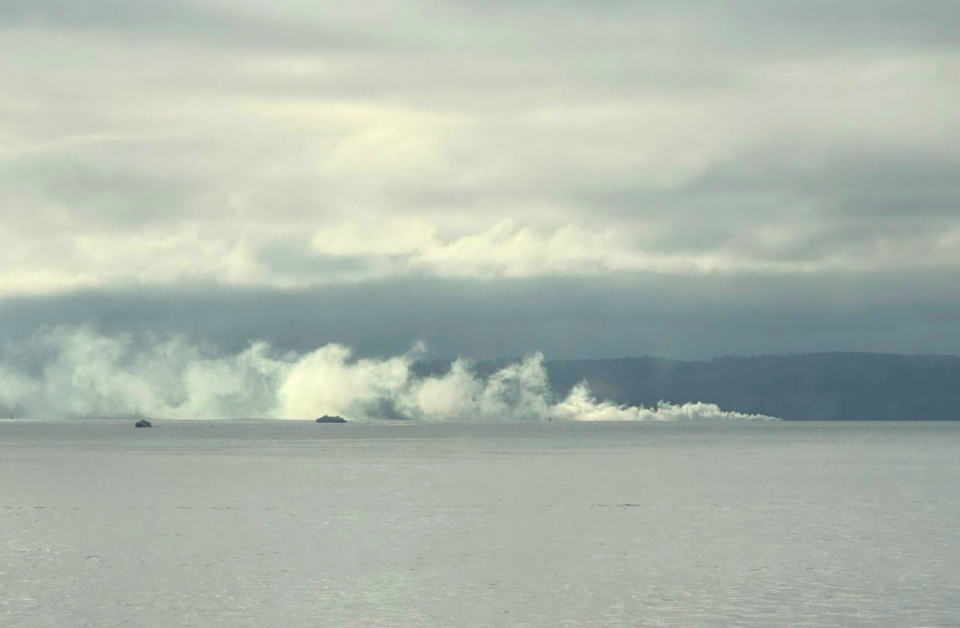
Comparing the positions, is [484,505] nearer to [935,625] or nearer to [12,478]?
[935,625]

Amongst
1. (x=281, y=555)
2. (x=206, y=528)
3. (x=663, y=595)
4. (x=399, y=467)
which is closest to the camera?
(x=663, y=595)

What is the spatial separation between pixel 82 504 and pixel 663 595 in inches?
2785

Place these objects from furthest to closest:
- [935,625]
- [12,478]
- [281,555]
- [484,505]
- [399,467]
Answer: [399,467] → [12,478] → [484,505] → [281,555] → [935,625]

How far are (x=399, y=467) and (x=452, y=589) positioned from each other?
127m

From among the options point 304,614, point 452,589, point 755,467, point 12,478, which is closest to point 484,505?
point 452,589

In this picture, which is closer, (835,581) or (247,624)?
(247,624)

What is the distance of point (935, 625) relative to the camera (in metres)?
49.0

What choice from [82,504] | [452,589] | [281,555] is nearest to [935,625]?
[452,589]

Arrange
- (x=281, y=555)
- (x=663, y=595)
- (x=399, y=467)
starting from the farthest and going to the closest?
(x=399, y=467), (x=281, y=555), (x=663, y=595)

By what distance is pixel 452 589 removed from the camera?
193 feet

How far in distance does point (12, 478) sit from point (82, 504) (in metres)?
50.2

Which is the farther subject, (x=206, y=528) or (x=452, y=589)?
(x=206, y=528)

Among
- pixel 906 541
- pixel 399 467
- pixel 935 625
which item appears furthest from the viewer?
pixel 399 467

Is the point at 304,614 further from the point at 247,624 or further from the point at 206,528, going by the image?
the point at 206,528
